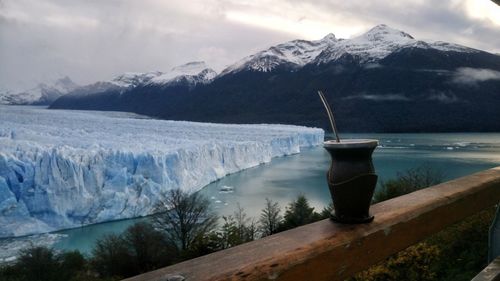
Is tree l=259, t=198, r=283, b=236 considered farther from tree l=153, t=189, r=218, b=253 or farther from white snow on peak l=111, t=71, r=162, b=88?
white snow on peak l=111, t=71, r=162, b=88

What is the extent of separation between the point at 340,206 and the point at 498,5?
720 millimetres

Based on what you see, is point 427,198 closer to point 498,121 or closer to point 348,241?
point 348,241

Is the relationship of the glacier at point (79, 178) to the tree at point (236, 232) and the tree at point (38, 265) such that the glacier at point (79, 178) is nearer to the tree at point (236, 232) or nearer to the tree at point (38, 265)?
the tree at point (38, 265)

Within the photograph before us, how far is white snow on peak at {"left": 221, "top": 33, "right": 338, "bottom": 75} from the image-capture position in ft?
271

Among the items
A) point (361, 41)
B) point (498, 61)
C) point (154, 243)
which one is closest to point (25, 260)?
point (154, 243)

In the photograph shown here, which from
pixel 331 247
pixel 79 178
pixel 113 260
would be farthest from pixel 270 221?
pixel 331 247

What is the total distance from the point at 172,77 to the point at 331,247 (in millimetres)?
101456

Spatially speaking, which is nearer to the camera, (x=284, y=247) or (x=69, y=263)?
(x=284, y=247)

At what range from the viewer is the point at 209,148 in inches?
714

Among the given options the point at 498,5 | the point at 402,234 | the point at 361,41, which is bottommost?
the point at 402,234

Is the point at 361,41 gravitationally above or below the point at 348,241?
above

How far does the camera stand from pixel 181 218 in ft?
40.6

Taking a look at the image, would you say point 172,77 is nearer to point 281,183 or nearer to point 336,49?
point 336,49

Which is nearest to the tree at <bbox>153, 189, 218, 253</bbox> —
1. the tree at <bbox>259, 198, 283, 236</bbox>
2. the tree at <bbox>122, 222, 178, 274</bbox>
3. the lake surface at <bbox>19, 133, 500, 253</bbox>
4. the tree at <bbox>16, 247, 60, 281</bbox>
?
the tree at <bbox>122, 222, 178, 274</bbox>
